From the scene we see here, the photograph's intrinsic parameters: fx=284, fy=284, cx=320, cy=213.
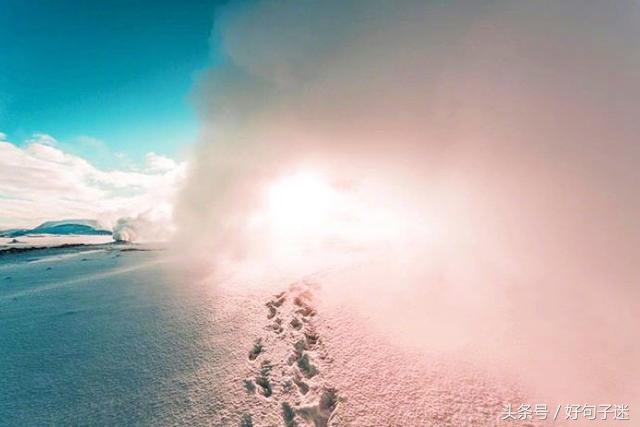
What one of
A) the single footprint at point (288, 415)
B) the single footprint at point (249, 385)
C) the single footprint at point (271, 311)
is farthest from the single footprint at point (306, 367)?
the single footprint at point (271, 311)

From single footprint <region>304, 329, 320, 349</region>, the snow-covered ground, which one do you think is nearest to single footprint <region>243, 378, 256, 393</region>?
single footprint <region>304, 329, 320, 349</region>

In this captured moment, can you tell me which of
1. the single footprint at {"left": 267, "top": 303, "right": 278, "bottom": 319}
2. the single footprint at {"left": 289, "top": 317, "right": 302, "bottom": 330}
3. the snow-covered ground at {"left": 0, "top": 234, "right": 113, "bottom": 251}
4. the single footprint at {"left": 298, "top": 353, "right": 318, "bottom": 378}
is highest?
the snow-covered ground at {"left": 0, "top": 234, "right": 113, "bottom": 251}

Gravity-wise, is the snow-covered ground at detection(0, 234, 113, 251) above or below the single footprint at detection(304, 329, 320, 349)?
above

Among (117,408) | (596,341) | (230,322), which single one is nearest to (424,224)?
(596,341)

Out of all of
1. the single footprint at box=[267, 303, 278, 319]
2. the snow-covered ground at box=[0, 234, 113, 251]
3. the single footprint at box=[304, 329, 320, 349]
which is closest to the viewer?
the single footprint at box=[304, 329, 320, 349]

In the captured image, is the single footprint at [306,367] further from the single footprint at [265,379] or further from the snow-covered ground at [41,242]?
the snow-covered ground at [41,242]

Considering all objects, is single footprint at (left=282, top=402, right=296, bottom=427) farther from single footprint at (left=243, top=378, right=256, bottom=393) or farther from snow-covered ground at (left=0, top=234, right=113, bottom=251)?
snow-covered ground at (left=0, top=234, right=113, bottom=251)

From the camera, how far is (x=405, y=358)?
5.98 metres

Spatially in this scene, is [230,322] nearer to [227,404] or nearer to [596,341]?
[227,404]

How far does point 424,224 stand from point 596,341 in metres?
11.1

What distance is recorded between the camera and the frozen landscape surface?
4641 mm

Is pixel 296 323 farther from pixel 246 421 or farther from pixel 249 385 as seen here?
pixel 246 421

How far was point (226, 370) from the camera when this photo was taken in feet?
18.4

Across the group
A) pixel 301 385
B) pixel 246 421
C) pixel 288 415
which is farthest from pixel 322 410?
pixel 246 421
